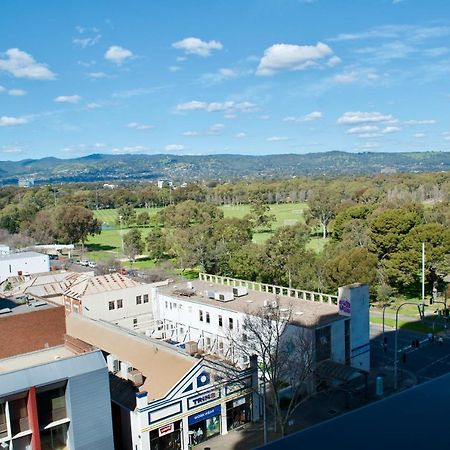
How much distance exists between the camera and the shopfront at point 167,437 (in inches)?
914

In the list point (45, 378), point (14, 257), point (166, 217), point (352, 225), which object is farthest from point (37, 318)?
point (166, 217)

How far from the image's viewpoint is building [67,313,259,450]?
2311 centimetres

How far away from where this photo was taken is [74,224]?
94812 mm

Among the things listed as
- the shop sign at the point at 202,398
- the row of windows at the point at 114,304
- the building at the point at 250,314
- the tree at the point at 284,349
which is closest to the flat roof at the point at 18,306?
the row of windows at the point at 114,304

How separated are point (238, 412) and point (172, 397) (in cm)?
477

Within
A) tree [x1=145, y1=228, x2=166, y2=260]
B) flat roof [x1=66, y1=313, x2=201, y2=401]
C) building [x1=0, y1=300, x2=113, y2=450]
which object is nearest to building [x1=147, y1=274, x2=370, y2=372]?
flat roof [x1=66, y1=313, x2=201, y2=401]

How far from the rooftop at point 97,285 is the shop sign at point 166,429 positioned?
17.7m

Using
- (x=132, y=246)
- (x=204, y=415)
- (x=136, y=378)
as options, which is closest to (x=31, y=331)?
(x=136, y=378)

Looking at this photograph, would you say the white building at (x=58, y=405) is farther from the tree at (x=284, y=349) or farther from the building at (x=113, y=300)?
the building at (x=113, y=300)

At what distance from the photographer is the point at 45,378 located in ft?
63.1

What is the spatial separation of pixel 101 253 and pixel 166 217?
18409mm

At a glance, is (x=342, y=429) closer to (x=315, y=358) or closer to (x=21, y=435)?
(x=21, y=435)

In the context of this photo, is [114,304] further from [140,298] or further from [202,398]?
[202,398]

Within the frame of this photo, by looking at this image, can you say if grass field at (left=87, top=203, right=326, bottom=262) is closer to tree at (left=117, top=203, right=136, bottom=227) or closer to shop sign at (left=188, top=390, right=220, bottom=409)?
Answer: tree at (left=117, top=203, right=136, bottom=227)
